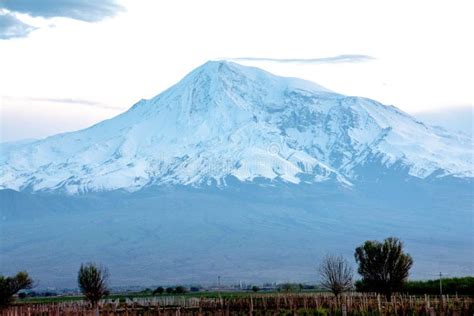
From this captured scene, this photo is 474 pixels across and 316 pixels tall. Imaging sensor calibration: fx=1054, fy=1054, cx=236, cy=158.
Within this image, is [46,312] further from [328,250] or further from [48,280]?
[328,250]

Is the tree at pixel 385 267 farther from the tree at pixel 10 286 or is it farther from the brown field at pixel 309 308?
the tree at pixel 10 286

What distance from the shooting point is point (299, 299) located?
64500mm

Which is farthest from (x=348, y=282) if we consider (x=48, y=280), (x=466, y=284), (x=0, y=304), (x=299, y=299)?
(x=48, y=280)

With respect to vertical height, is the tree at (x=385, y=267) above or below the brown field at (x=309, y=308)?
above

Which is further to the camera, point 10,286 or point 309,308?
point 10,286

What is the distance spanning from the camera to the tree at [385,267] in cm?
6019

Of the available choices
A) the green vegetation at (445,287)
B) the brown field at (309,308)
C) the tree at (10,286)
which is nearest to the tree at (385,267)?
the brown field at (309,308)

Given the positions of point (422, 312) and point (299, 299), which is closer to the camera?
point (422, 312)

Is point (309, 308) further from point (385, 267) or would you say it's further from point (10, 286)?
point (10, 286)

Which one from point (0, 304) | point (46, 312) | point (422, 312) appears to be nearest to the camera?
point (422, 312)

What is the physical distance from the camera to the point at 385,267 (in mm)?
60375

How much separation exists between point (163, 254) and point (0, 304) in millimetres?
135417

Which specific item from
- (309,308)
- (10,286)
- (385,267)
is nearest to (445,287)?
(385,267)

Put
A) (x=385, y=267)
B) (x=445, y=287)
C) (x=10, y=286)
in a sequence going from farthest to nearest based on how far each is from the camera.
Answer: (x=445, y=287), (x=10, y=286), (x=385, y=267)
